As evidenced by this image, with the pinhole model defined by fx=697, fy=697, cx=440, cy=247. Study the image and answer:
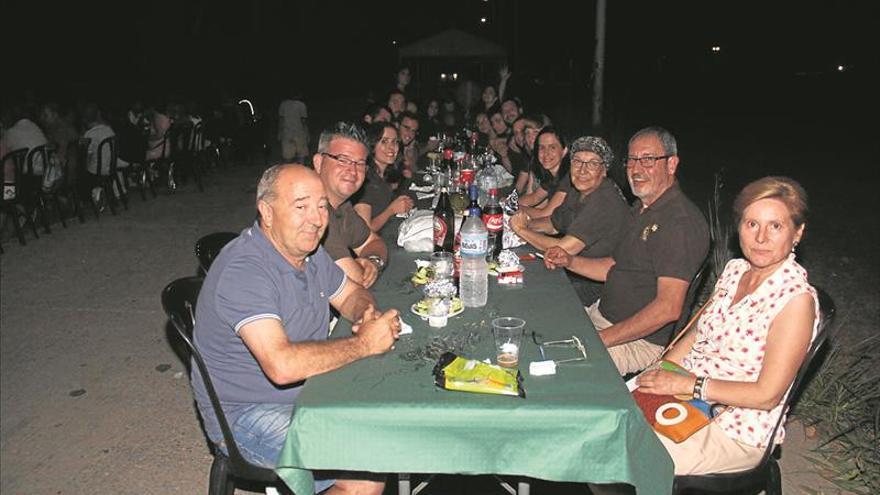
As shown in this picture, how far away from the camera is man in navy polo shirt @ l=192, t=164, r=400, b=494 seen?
2492 millimetres

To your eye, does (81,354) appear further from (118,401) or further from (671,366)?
(671,366)

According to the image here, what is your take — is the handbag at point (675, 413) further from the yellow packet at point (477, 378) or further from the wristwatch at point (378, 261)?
the wristwatch at point (378, 261)

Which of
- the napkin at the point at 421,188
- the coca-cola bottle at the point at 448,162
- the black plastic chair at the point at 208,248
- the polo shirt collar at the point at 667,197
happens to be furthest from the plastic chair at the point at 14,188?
the polo shirt collar at the point at 667,197

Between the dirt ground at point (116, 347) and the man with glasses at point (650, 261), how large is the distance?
1011 mm

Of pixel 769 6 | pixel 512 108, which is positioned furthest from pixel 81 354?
pixel 769 6

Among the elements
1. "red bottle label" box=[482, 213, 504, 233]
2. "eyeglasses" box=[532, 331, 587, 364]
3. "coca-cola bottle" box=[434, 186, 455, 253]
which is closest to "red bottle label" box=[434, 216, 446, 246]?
"coca-cola bottle" box=[434, 186, 455, 253]

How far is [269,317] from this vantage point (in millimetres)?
2449

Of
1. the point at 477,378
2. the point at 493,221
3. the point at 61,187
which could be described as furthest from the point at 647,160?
the point at 61,187

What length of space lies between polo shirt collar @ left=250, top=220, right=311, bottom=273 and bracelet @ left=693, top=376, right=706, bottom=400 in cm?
159

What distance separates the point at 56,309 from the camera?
243 inches

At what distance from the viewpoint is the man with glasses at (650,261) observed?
11.1 ft

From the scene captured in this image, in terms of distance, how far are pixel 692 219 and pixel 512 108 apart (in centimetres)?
599

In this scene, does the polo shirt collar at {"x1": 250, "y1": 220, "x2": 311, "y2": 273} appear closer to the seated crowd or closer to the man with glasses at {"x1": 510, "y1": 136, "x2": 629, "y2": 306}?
the seated crowd

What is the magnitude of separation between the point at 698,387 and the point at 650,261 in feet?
3.52
